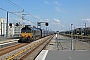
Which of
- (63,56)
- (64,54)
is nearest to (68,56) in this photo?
(63,56)

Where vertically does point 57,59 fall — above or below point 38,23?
below

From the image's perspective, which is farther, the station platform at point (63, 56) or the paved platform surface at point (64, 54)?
the paved platform surface at point (64, 54)

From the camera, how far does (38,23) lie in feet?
267

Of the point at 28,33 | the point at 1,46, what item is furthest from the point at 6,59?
the point at 28,33

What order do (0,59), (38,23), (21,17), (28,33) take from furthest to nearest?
(38,23) → (21,17) → (28,33) → (0,59)

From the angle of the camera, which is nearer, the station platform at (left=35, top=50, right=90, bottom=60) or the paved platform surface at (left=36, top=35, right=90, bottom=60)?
the station platform at (left=35, top=50, right=90, bottom=60)

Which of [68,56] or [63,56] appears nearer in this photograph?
[68,56]

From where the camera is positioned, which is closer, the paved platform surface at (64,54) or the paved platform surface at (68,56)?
the paved platform surface at (68,56)

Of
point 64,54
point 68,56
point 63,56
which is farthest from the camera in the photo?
point 64,54

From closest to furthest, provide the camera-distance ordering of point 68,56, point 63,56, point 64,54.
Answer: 1. point 68,56
2. point 63,56
3. point 64,54

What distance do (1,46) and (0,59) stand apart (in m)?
15.6

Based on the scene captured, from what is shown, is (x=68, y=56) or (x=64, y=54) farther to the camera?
(x=64, y=54)

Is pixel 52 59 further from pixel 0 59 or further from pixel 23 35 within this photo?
pixel 23 35

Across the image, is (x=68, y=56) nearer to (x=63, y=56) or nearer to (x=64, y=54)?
(x=63, y=56)
